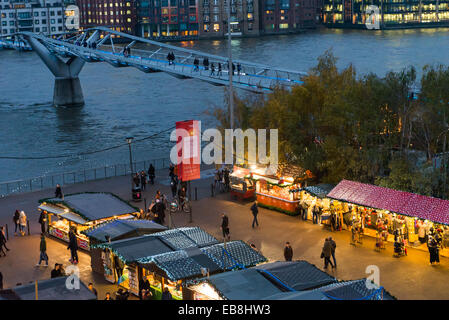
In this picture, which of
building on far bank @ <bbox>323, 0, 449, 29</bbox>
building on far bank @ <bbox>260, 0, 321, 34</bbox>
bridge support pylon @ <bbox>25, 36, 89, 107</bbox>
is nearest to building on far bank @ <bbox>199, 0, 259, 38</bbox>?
building on far bank @ <bbox>260, 0, 321, 34</bbox>

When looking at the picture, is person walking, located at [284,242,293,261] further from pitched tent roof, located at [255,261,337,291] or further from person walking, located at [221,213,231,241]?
pitched tent roof, located at [255,261,337,291]

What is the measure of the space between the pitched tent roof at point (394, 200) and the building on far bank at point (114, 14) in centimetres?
15437

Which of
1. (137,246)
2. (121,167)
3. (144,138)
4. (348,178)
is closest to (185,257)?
(137,246)

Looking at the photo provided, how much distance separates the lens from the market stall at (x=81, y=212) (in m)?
21.6

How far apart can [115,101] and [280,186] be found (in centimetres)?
5292

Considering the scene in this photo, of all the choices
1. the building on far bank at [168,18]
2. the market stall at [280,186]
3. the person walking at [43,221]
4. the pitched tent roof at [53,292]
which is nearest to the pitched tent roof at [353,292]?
the pitched tent roof at [53,292]

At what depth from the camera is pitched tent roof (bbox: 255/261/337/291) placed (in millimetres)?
14304

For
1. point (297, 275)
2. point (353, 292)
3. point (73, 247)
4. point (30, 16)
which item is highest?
point (30, 16)

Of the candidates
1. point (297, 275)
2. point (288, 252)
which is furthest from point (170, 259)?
point (288, 252)

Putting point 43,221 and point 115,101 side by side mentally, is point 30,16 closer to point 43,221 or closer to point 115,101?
point 115,101

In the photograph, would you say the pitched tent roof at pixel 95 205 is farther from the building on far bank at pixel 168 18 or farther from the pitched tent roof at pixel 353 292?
the building on far bank at pixel 168 18

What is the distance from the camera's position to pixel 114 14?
17250 cm
